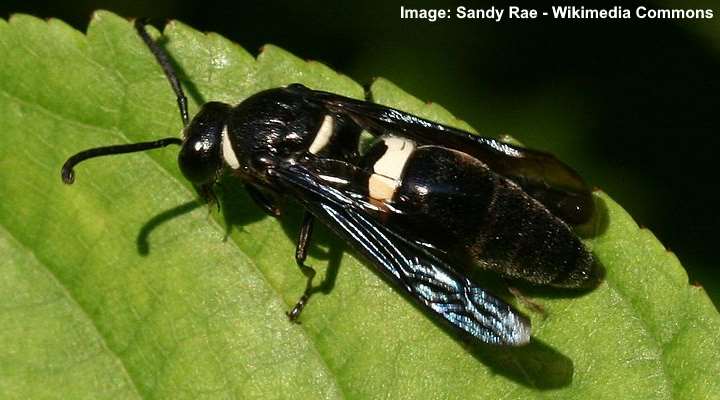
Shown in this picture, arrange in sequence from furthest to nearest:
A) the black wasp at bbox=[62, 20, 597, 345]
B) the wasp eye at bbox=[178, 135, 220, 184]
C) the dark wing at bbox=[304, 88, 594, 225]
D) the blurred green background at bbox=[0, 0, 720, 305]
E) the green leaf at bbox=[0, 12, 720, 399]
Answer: the blurred green background at bbox=[0, 0, 720, 305] → the dark wing at bbox=[304, 88, 594, 225] → the wasp eye at bbox=[178, 135, 220, 184] → the black wasp at bbox=[62, 20, 597, 345] → the green leaf at bbox=[0, 12, 720, 399]

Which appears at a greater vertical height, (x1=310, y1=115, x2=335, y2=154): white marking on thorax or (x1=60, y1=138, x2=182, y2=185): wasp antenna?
(x1=310, y1=115, x2=335, y2=154): white marking on thorax

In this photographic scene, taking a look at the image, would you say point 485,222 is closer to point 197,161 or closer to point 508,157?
point 508,157

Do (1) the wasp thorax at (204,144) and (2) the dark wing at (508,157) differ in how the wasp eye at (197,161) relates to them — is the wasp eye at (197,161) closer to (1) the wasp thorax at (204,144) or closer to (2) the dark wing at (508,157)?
(1) the wasp thorax at (204,144)

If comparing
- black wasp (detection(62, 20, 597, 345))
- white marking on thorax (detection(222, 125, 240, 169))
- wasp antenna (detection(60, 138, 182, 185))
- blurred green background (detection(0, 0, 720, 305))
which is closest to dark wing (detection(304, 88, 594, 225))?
black wasp (detection(62, 20, 597, 345))

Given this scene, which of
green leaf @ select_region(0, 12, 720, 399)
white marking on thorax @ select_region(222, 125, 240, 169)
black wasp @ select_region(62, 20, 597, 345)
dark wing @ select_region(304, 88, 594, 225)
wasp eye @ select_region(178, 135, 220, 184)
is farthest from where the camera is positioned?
white marking on thorax @ select_region(222, 125, 240, 169)

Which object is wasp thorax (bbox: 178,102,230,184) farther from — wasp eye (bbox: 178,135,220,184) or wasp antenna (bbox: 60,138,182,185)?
wasp antenna (bbox: 60,138,182,185)

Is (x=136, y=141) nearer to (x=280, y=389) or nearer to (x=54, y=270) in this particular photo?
(x=54, y=270)

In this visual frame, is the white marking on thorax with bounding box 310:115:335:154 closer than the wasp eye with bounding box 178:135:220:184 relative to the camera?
No
